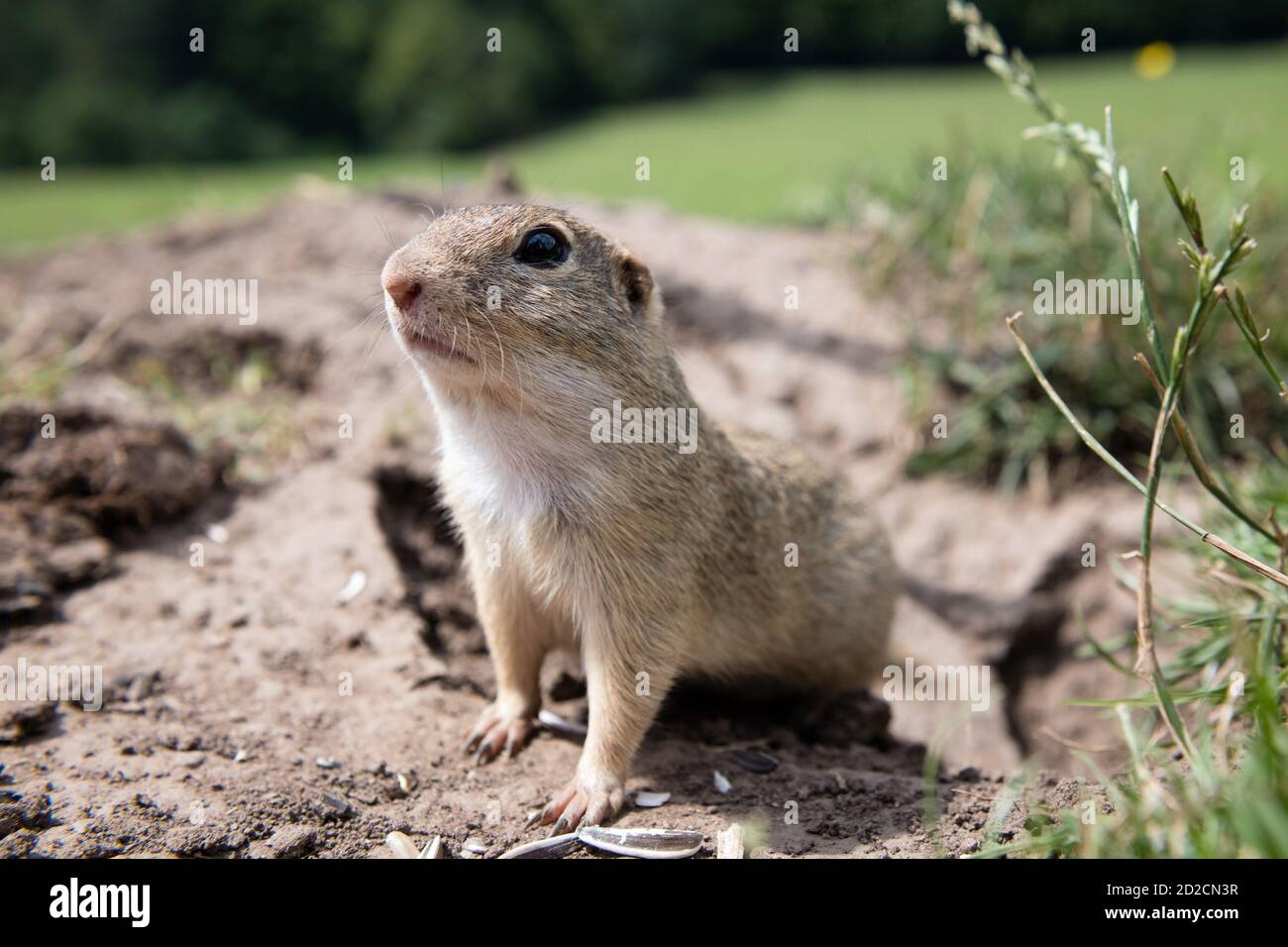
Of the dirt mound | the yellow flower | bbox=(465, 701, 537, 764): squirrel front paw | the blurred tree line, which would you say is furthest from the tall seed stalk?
the blurred tree line

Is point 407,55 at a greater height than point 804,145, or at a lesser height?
greater

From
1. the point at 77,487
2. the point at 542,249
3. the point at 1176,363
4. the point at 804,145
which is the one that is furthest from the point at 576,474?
the point at 804,145

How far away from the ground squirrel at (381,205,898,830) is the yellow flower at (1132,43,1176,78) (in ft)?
34.8

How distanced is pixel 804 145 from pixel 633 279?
26.4 feet

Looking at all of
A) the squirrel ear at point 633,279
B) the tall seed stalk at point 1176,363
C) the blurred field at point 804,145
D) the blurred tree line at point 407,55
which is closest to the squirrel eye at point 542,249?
the squirrel ear at point 633,279

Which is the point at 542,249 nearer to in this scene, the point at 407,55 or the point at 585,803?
the point at 585,803

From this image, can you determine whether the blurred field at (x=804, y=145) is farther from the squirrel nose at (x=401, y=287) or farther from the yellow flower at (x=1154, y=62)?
the squirrel nose at (x=401, y=287)

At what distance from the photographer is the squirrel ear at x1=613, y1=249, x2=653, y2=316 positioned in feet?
11.8

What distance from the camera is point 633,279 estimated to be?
3.66m

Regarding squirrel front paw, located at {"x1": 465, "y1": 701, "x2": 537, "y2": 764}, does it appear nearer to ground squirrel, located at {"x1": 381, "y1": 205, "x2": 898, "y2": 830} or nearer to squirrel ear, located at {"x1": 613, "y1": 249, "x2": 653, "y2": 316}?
ground squirrel, located at {"x1": 381, "y1": 205, "x2": 898, "y2": 830}

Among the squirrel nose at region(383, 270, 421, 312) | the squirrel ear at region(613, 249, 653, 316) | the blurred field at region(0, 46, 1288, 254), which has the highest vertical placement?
the blurred field at region(0, 46, 1288, 254)

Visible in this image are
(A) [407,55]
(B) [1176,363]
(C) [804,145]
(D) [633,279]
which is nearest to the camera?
(B) [1176,363]
